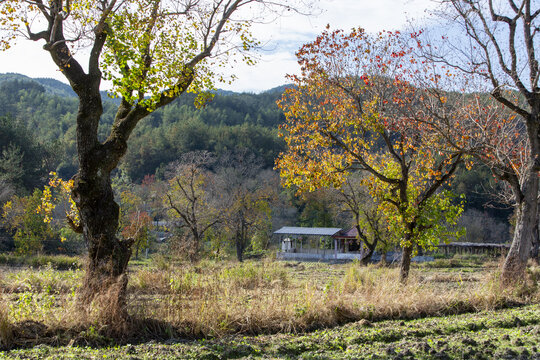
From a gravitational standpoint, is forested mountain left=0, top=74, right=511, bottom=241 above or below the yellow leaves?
above

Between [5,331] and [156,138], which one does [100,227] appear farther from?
[156,138]

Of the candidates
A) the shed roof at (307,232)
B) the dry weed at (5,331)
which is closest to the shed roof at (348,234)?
the shed roof at (307,232)

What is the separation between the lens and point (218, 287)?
677 cm

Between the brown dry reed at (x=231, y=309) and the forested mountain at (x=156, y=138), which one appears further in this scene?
the forested mountain at (x=156, y=138)

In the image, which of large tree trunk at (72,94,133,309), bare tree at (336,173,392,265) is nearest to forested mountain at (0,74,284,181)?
bare tree at (336,173,392,265)

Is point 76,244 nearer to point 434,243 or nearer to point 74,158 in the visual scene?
point 434,243

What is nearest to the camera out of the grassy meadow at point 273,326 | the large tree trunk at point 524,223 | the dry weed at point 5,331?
the grassy meadow at point 273,326

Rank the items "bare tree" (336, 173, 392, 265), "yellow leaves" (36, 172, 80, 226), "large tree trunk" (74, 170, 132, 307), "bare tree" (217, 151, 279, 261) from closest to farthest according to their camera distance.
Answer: "large tree trunk" (74, 170, 132, 307), "yellow leaves" (36, 172, 80, 226), "bare tree" (336, 173, 392, 265), "bare tree" (217, 151, 279, 261)

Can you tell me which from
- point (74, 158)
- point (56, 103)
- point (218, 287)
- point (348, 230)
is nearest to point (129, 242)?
point (218, 287)

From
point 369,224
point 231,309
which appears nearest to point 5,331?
point 231,309

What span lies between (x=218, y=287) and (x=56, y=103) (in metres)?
99.7

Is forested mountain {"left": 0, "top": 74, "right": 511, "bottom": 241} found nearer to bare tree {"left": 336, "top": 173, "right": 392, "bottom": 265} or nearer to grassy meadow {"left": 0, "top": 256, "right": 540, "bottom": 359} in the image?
bare tree {"left": 336, "top": 173, "right": 392, "bottom": 265}

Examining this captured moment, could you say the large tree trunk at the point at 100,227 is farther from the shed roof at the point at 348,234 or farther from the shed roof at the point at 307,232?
the shed roof at the point at 348,234

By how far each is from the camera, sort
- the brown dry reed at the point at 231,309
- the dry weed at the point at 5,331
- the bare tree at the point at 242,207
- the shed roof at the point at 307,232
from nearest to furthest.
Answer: the dry weed at the point at 5,331
the brown dry reed at the point at 231,309
the bare tree at the point at 242,207
the shed roof at the point at 307,232
